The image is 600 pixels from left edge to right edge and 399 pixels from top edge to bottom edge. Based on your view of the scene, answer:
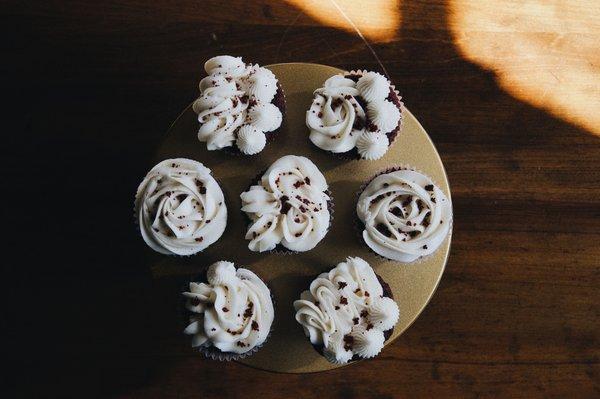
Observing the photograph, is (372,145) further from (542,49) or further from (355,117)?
(542,49)

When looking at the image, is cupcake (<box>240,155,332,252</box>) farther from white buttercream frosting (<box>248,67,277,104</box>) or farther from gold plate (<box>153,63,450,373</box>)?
white buttercream frosting (<box>248,67,277,104</box>)

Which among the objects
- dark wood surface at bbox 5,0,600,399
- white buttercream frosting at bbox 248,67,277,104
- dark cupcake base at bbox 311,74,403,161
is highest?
white buttercream frosting at bbox 248,67,277,104

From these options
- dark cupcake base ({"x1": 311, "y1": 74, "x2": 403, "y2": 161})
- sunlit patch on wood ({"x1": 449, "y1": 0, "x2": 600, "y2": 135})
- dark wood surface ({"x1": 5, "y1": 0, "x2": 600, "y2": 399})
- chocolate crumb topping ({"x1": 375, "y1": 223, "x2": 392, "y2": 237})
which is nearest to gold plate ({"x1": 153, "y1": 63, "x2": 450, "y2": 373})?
dark cupcake base ({"x1": 311, "y1": 74, "x2": 403, "y2": 161})

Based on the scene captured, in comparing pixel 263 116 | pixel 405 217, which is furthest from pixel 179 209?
pixel 405 217

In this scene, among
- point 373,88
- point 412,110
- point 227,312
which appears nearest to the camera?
point 227,312

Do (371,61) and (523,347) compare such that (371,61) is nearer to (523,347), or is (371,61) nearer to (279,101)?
(279,101)

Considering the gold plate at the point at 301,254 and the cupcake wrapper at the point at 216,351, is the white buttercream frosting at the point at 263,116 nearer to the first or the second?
the gold plate at the point at 301,254

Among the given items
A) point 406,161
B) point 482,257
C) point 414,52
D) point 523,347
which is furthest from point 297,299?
point 414,52
